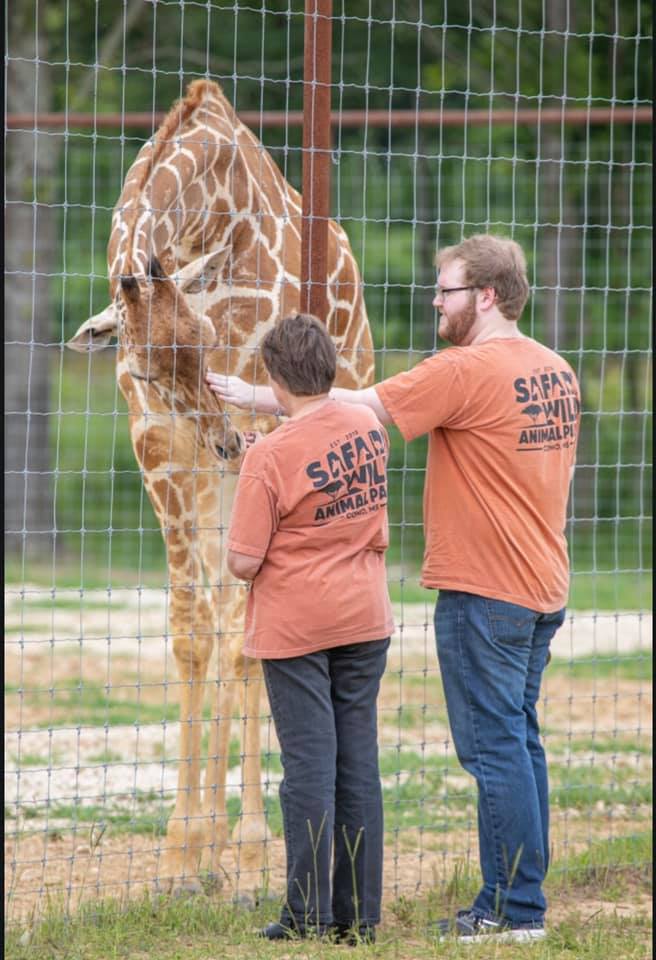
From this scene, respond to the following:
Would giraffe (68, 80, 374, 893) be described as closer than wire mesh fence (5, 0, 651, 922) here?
Yes

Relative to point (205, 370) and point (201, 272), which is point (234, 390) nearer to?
point (205, 370)

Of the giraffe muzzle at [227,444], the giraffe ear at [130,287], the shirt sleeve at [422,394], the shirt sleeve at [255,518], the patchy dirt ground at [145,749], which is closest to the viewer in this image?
the shirt sleeve at [255,518]

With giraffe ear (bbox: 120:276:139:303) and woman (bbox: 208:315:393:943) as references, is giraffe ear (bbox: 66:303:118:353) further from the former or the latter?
woman (bbox: 208:315:393:943)

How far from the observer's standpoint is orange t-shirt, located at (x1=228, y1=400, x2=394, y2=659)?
3.66 meters

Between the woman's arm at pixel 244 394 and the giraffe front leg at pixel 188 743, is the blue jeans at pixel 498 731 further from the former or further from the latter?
the giraffe front leg at pixel 188 743

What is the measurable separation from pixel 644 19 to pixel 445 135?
108 inches

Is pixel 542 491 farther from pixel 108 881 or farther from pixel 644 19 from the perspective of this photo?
pixel 644 19

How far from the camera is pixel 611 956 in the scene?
3896mm

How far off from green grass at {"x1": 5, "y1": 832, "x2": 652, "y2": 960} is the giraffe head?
1.38 meters

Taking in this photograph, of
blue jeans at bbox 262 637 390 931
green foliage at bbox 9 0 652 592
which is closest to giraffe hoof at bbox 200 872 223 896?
blue jeans at bbox 262 637 390 931

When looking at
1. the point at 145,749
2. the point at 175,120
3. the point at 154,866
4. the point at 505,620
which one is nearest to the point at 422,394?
the point at 505,620

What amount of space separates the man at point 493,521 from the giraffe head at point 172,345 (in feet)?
0.84

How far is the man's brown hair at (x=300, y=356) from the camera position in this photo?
3695 mm

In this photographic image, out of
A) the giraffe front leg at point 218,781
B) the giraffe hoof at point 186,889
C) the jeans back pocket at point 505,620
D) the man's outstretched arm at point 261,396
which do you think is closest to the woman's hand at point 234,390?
the man's outstretched arm at point 261,396
